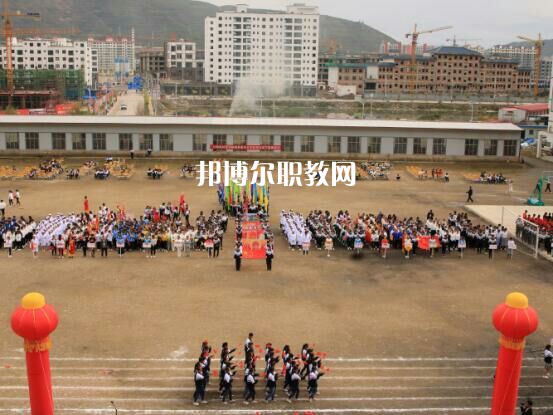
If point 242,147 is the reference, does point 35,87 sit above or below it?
above

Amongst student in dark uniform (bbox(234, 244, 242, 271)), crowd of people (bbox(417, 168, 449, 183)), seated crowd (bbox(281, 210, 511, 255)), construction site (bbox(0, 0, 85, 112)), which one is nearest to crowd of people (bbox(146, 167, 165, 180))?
crowd of people (bbox(417, 168, 449, 183))

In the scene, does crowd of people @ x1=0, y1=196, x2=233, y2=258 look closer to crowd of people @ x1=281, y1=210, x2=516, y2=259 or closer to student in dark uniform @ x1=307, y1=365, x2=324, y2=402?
crowd of people @ x1=281, y1=210, x2=516, y2=259

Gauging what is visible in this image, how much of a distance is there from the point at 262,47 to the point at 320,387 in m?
158

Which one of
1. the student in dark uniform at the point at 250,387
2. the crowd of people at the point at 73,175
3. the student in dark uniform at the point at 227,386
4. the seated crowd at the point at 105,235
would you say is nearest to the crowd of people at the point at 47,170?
the crowd of people at the point at 73,175

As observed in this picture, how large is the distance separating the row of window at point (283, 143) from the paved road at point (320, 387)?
41007 mm

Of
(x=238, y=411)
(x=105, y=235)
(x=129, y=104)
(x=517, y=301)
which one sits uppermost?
(x=129, y=104)

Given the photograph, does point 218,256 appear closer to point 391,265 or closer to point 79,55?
point 391,265

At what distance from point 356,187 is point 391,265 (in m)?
19.1

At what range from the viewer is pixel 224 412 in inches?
568

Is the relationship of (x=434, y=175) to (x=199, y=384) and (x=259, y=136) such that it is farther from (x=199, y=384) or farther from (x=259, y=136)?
(x=199, y=384)

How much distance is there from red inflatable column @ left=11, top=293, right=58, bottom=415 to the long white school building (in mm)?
47016

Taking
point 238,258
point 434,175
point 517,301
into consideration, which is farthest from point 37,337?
point 434,175

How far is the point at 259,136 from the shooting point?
5700 centimetres

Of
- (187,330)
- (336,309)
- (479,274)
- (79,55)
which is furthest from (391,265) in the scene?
(79,55)
